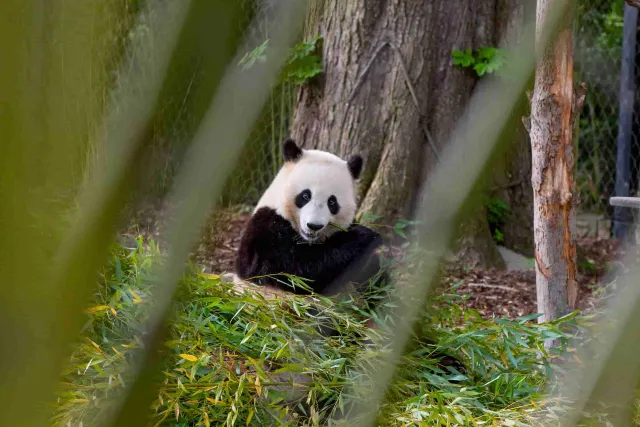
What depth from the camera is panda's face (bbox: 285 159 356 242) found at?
3623 mm

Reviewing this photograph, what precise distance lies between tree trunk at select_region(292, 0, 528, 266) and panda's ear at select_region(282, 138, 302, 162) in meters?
1.36

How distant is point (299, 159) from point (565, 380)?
1912mm

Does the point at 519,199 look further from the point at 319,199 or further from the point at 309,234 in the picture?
the point at 309,234

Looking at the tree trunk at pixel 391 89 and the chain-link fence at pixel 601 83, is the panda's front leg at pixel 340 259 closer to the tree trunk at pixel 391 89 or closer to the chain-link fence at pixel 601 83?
the tree trunk at pixel 391 89

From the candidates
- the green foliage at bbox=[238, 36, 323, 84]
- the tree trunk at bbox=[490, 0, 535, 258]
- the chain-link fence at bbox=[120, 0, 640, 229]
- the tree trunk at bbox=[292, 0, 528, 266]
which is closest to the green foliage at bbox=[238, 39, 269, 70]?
the tree trunk at bbox=[292, 0, 528, 266]

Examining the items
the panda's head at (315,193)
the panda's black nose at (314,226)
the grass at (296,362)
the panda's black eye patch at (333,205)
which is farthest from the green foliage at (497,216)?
the grass at (296,362)

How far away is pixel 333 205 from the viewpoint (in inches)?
150

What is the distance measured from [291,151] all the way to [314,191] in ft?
0.88

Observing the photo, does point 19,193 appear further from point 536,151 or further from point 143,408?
point 536,151

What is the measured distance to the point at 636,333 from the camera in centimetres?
99

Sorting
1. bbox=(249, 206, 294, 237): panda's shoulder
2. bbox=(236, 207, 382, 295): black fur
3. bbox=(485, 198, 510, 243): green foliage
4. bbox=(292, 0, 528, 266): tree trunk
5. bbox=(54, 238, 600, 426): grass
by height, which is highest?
bbox=(292, 0, 528, 266): tree trunk

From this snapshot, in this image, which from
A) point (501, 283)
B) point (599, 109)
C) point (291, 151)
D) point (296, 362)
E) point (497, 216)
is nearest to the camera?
point (296, 362)

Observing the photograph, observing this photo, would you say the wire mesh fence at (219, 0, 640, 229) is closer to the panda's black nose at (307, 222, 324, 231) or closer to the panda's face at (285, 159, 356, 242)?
the panda's face at (285, 159, 356, 242)

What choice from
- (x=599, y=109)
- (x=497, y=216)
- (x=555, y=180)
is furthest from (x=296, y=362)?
(x=599, y=109)
